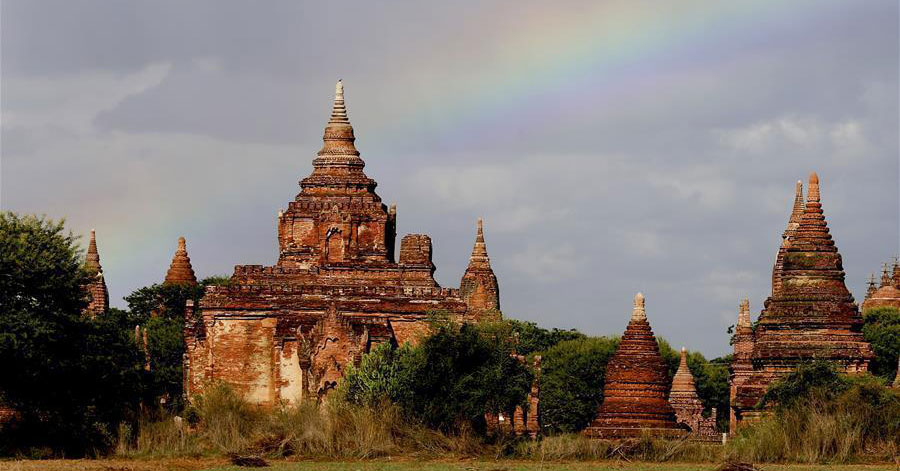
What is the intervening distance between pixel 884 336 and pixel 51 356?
127 ft

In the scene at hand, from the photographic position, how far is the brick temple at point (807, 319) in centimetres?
5562

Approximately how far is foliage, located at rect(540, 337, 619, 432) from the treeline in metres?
24.6

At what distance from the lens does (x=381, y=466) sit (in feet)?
148

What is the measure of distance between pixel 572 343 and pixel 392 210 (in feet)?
62.7

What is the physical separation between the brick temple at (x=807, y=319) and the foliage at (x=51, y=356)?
532 inches

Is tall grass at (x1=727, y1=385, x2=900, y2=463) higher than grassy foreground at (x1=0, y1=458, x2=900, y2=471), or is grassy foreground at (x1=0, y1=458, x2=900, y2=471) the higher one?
tall grass at (x1=727, y1=385, x2=900, y2=463)

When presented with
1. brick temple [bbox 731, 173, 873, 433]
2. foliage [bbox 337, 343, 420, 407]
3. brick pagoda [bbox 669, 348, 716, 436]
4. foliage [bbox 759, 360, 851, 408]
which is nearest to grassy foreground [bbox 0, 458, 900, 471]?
foliage [bbox 759, 360, 851, 408]

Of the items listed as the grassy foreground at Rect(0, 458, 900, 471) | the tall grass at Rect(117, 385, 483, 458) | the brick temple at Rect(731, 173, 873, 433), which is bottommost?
the grassy foreground at Rect(0, 458, 900, 471)

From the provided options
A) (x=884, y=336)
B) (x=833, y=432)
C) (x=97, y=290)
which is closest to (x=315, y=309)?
(x=833, y=432)

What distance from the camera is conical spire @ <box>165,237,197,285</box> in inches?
3880

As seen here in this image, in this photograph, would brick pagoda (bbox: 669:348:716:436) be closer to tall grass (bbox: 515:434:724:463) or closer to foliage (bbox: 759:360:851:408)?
foliage (bbox: 759:360:851:408)

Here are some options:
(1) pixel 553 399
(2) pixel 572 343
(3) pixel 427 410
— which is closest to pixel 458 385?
(3) pixel 427 410

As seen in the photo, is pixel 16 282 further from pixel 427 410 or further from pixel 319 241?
pixel 319 241

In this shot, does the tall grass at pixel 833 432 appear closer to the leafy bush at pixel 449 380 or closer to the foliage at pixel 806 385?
the foliage at pixel 806 385
